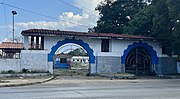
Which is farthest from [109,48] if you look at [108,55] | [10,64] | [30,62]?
[10,64]

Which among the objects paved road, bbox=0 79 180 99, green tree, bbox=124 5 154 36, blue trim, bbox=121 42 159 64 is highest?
green tree, bbox=124 5 154 36

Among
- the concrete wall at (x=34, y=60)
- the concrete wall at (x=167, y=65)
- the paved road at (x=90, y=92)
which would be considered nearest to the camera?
the paved road at (x=90, y=92)

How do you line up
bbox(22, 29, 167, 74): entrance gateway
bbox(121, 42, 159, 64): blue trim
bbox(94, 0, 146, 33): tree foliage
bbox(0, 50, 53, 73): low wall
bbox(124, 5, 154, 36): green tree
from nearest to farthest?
1. bbox(0, 50, 53, 73): low wall
2. bbox(22, 29, 167, 74): entrance gateway
3. bbox(121, 42, 159, 64): blue trim
4. bbox(124, 5, 154, 36): green tree
5. bbox(94, 0, 146, 33): tree foliage

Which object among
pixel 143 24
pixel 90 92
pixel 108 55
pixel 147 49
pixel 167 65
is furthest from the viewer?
pixel 143 24

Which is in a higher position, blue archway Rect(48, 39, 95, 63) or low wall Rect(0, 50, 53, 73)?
blue archway Rect(48, 39, 95, 63)

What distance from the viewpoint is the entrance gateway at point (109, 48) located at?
33375 millimetres

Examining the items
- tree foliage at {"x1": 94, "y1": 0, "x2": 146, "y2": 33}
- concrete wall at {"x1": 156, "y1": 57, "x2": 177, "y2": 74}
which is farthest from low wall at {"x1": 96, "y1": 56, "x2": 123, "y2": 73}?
tree foliage at {"x1": 94, "y1": 0, "x2": 146, "y2": 33}

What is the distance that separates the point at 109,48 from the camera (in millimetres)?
36438

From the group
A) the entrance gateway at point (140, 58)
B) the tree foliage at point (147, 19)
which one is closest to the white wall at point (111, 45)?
the entrance gateway at point (140, 58)

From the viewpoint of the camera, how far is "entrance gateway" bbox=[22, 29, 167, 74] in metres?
33.4

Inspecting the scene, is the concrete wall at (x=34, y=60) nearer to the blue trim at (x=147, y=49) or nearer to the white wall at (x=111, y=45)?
the white wall at (x=111, y=45)

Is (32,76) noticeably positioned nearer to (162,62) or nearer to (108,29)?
(162,62)

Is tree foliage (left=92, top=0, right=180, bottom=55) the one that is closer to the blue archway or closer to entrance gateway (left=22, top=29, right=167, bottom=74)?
entrance gateway (left=22, top=29, right=167, bottom=74)

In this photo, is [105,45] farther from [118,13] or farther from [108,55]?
[118,13]
